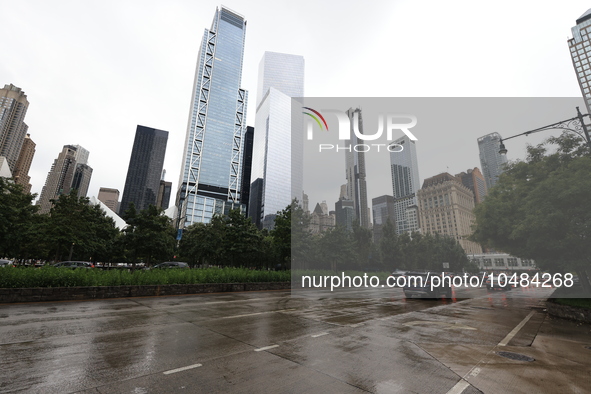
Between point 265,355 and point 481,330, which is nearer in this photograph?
Result: point 265,355

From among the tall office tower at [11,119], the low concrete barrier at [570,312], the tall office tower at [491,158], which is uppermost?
the tall office tower at [11,119]

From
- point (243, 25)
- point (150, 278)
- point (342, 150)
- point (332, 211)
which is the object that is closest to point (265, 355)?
point (150, 278)

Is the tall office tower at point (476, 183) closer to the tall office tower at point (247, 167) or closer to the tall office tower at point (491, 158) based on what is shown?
the tall office tower at point (491, 158)

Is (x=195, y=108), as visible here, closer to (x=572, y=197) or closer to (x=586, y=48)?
(x=586, y=48)

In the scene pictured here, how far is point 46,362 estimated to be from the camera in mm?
4898

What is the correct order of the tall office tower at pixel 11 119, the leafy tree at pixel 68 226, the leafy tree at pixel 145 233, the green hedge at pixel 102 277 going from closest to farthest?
the green hedge at pixel 102 277 < the leafy tree at pixel 68 226 < the leafy tree at pixel 145 233 < the tall office tower at pixel 11 119

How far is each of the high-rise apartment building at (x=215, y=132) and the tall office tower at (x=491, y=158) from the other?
385 feet

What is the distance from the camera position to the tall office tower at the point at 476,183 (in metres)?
18.7

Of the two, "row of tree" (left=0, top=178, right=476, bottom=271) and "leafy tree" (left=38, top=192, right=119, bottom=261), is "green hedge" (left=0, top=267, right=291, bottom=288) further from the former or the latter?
"leafy tree" (left=38, top=192, right=119, bottom=261)

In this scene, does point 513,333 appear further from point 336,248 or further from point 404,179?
point 336,248

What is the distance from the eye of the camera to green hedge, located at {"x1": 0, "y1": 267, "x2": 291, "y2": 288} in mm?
12539

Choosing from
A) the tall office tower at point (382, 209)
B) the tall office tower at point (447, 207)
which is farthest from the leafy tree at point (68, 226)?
the tall office tower at point (447, 207)

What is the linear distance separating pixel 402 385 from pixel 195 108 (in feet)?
490

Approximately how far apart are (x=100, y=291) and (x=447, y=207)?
2212 centimetres
